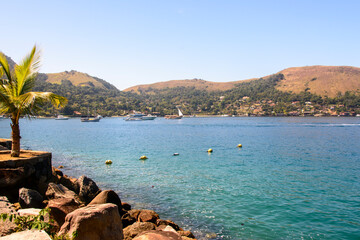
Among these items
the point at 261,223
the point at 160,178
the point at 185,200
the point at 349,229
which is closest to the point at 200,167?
the point at 160,178

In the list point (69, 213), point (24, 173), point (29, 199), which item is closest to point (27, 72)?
point (24, 173)

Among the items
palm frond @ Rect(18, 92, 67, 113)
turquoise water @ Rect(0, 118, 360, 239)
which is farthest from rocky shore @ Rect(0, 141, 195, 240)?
turquoise water @ Rect(0, 118, 360, 239)

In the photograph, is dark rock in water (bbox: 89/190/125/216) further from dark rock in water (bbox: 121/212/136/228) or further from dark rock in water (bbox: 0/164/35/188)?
dark rock in water (bbox: 0/164/35/188)

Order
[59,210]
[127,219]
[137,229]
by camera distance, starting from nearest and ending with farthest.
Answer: [59,210] < [137,229] < [127,219]

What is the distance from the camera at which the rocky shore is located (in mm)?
6445

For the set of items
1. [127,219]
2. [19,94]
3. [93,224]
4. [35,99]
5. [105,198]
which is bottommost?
[127,219]

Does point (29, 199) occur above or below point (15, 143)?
below

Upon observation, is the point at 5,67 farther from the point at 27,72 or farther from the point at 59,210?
the point at 59,210

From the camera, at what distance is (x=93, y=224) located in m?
7.02

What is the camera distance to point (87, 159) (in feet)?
110

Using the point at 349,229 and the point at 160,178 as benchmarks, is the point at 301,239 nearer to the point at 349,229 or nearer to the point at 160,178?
the point at 349,229

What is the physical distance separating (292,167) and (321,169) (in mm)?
2750

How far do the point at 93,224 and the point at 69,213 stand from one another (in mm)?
1201

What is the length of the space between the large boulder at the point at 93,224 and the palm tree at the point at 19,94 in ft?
25.5
